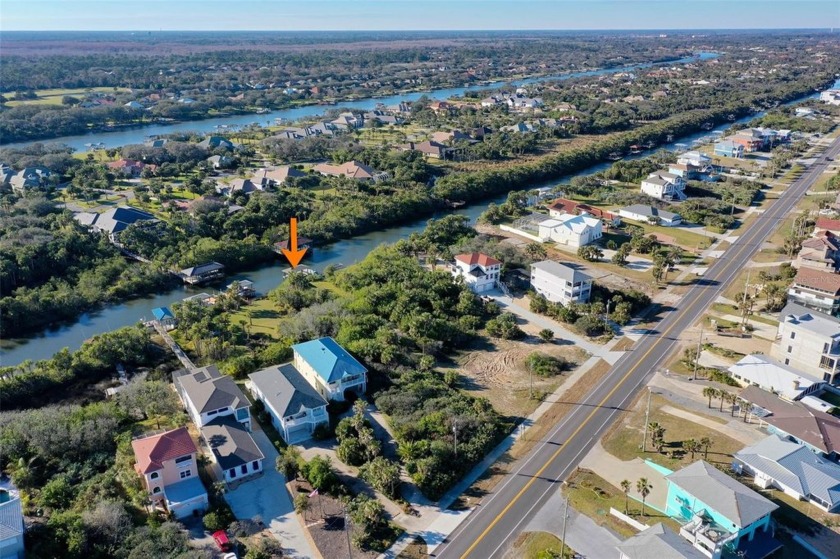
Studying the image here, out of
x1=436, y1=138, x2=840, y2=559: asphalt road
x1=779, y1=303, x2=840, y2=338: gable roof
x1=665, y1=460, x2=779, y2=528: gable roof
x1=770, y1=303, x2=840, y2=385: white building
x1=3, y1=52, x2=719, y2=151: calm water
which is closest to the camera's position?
x1=665, y1=460, x2=779, y2=528: gable roof

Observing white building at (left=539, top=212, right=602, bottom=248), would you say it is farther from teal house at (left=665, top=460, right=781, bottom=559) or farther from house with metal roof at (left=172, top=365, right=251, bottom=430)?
house with metal roof at (left=172, top=365, right=251, bottom=430)

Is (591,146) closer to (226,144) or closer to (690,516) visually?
(226,144)

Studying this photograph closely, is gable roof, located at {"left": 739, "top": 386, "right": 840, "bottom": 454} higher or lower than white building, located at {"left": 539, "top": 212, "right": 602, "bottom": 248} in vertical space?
lower

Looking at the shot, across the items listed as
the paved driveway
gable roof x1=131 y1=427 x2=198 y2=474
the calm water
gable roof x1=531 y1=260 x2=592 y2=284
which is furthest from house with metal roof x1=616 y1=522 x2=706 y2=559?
the calm water

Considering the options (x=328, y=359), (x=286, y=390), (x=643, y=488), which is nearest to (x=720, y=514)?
(x=643, y=488)

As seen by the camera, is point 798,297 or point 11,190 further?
point 11,190

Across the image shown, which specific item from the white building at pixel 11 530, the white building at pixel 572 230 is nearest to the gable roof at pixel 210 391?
the white building at pixel 11 530

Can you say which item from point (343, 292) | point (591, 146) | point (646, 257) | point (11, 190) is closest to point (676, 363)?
point (646, 257)
